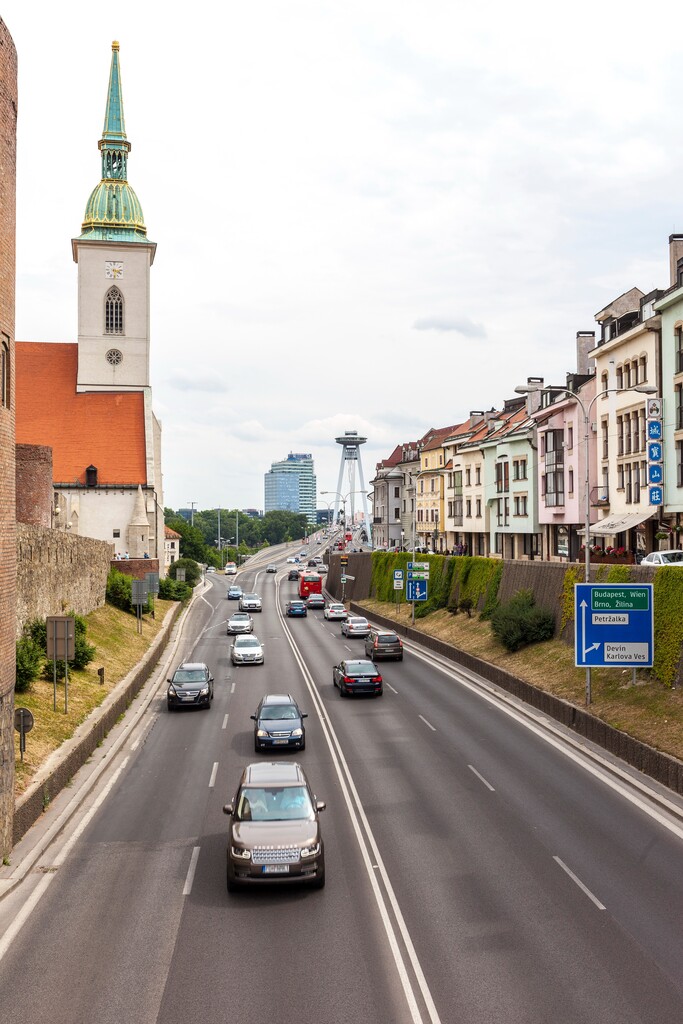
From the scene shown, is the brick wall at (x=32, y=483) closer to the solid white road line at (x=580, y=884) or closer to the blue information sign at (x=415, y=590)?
the blue information sign at (x=415, y=590)

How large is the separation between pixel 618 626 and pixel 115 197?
68746 millimetres

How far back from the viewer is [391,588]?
74.0m

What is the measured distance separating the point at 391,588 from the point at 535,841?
57.7 m

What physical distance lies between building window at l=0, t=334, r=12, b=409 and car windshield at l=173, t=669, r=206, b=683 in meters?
17.7

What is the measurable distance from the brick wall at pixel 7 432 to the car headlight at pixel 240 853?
4870 millimetres

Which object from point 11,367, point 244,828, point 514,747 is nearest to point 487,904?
point 244,828

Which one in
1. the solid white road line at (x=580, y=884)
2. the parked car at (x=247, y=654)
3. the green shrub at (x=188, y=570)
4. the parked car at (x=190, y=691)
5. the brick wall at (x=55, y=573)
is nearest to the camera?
the solid white road line at (x=580, y=884)

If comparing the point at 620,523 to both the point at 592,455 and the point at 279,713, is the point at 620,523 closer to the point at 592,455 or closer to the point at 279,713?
the point at 592,455

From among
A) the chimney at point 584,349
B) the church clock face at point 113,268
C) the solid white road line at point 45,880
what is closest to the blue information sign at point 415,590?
the chimney at point 584,349

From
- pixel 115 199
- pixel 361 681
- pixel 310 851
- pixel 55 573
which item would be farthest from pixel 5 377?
pixel 115 199

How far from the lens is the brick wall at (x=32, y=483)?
43.9 m

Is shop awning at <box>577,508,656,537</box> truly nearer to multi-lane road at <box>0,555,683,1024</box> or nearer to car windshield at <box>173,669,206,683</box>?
car windshield at <box>173,669,206,683</box>

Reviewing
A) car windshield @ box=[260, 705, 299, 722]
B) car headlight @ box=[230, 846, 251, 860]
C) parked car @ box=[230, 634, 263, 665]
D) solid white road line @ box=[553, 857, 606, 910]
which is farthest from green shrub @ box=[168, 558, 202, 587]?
solid white road line @ box=[553, 857, 606, 910]

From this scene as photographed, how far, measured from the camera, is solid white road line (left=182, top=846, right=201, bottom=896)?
14.3m
